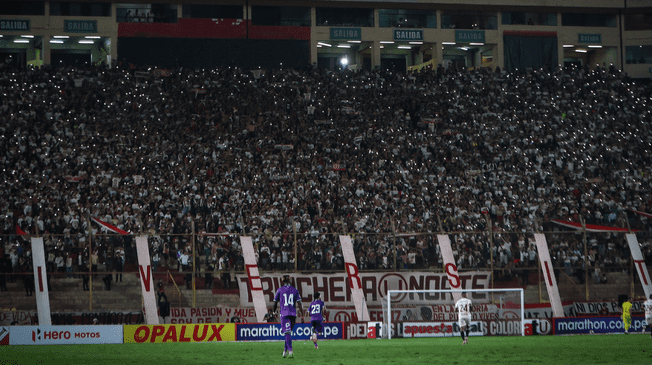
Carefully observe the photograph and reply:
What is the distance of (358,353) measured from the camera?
67.6 ft

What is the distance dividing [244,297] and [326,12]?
3558cm

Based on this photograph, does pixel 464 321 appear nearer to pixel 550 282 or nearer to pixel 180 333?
pixel 550 282

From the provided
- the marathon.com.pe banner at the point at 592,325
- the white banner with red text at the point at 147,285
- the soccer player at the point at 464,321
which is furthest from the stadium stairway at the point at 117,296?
the marathon.com.pe banner at the point at 592,325

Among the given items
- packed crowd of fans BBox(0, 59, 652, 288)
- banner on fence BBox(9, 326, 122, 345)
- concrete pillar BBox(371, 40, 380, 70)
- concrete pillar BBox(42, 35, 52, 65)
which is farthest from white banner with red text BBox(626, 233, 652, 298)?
concrete pillar BBox(42, 35, 52, 65)

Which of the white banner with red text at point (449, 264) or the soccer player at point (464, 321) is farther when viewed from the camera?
the white banner with red text at point (449, 264)

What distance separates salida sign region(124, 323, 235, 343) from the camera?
2745 centimetres

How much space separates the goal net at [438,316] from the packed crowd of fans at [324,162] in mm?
1964

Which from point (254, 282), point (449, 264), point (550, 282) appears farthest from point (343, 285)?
point (550, 282)

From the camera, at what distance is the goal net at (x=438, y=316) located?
29844 mm

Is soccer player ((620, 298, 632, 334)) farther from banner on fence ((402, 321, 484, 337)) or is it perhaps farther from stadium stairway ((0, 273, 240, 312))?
stadium stairway ((0, 273, 240, 312))

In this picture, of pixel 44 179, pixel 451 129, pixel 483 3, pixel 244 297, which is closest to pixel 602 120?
pixel 451 129

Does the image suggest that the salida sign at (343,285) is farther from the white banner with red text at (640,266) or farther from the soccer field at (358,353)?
the white banner with red text at (640,266)

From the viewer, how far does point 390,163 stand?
143 ft

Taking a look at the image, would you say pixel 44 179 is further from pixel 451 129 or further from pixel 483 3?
pixel 483 3
